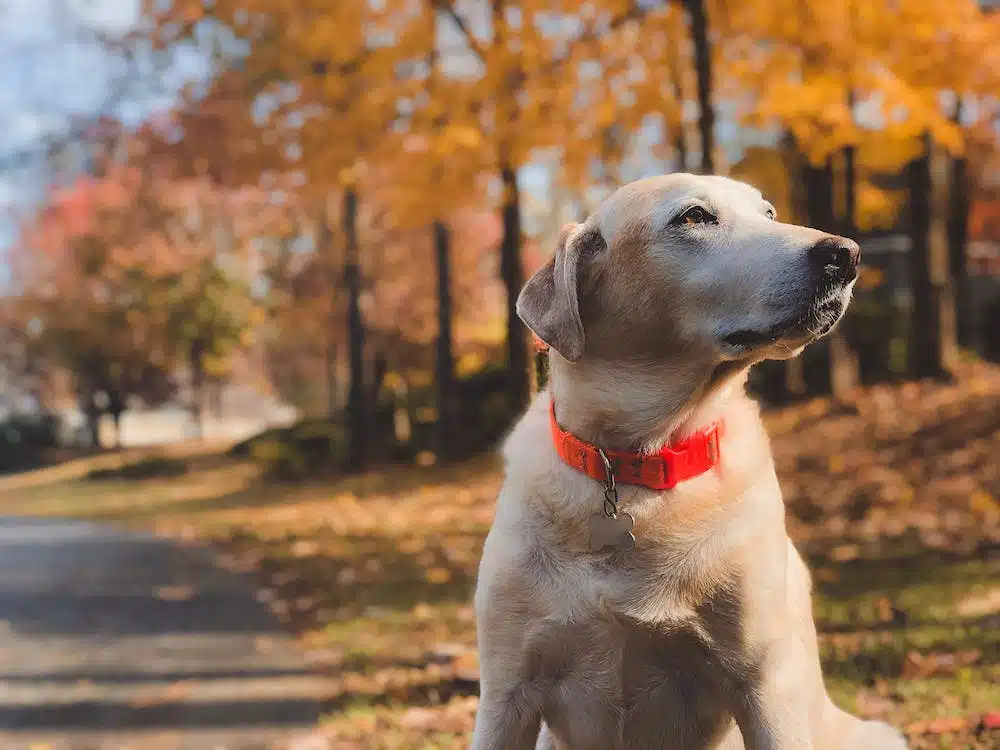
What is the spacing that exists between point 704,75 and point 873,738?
7.30 metres

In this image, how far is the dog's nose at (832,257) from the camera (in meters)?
2.29

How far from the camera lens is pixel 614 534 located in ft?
7.79

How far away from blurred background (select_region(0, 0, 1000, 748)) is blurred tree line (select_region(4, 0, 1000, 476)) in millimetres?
53

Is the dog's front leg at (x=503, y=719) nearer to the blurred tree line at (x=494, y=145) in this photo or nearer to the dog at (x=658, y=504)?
the dog at (x=658, y=504)

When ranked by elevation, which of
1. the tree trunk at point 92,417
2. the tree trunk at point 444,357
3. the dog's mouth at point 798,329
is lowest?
the tree trunk at point 92,417


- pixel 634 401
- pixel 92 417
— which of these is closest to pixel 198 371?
pixel 92 417

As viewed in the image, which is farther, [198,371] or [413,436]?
[198,371]

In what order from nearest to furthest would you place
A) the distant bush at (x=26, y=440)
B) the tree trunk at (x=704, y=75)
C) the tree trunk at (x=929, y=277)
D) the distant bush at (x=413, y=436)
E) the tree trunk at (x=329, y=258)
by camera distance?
the tree trunk at (x=704, y=75), the tree trunk at (x=929, y=277), the distant bush at (x=413, y=436), the tree trunk at (x=329, y=258), the distant bush at (x=26, y=440)

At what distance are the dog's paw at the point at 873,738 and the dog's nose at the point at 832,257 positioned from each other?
1.32 m

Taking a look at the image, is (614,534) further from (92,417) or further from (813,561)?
(92,417)

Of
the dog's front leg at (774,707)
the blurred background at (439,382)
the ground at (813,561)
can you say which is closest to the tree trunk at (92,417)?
the blurred background at (439,382)

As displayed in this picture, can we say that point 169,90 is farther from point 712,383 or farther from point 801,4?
point 712,383

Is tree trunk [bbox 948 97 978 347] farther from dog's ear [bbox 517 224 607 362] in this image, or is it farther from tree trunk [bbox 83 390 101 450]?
tree trunk [bbox 83 390 101 450]

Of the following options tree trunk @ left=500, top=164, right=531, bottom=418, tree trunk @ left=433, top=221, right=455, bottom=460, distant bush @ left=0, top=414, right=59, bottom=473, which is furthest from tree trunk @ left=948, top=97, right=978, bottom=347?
distant bush @ left=0, top=414, right=59, bottom=473
